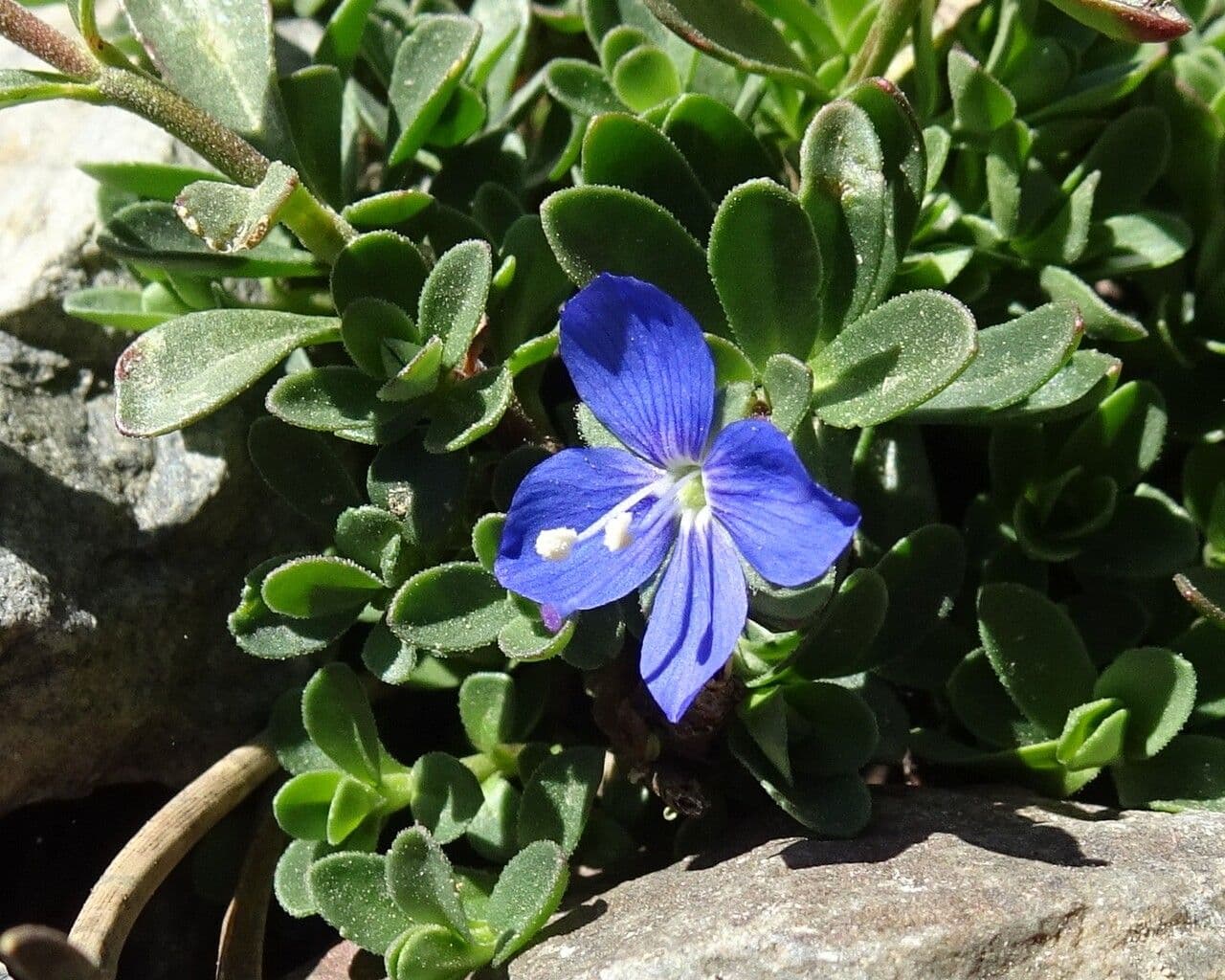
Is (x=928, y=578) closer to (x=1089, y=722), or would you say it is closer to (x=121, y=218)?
(x=1089, y=722)

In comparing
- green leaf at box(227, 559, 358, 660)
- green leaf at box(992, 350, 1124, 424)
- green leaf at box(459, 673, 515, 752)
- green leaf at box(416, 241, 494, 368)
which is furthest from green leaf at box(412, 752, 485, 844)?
green leaf at box(992, 350, 1124, 424)

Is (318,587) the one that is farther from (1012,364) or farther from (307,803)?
(1012,364)

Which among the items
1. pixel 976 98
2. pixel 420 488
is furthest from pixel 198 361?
pixel 976 98

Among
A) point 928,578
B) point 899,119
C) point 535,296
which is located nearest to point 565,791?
point 928,578

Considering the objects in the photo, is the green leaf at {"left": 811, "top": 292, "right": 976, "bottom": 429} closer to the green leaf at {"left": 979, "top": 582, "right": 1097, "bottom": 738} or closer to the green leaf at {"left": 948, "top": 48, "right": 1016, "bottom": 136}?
the green leaf at {"left": 979, "top": 582, "right": 1097, "bottom": 738}

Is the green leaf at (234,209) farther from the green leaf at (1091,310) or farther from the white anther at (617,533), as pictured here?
the green leaf at (1091,310)

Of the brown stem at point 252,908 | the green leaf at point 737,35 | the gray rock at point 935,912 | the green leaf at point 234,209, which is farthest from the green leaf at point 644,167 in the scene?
the brown stem at point 252,908
